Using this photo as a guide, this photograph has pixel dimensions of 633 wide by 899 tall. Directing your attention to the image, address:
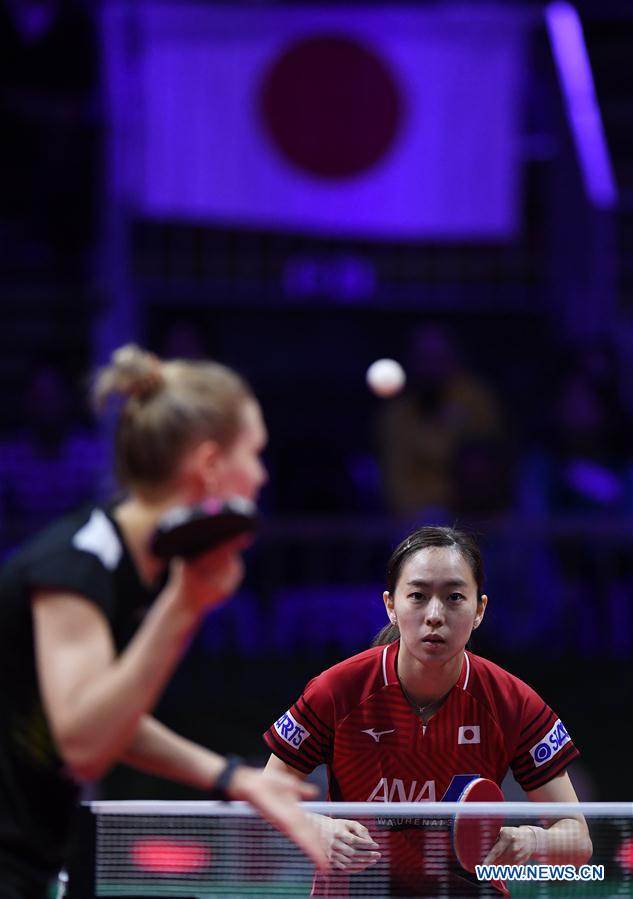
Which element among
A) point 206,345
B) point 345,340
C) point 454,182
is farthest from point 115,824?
point 345,340

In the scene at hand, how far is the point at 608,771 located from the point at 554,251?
5.58 meters

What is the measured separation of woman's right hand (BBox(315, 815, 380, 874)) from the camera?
2842mm

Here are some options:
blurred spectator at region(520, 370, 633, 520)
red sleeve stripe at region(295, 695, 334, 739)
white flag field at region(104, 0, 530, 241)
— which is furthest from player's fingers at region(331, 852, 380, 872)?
white flag field at region(104, 0, 530, 241)

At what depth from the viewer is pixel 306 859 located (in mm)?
2998

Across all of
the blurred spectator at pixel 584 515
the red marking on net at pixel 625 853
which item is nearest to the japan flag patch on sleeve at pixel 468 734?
the red marking on net at pixel 625 853

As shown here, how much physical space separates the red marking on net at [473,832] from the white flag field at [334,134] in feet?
22.7

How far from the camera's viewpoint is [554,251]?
11211 millimetres

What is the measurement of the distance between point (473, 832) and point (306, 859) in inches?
14.5

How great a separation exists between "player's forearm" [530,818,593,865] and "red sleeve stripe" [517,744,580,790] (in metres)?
0.18

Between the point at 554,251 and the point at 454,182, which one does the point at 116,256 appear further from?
the point at 554,251

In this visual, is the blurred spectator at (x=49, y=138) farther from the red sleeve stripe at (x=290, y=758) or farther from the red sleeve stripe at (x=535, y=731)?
the red sleeve stripe at (x=535, y=731)

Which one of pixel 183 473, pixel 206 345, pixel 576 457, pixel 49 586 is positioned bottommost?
pixel 49 586

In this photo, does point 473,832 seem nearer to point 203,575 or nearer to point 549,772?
point 549,772

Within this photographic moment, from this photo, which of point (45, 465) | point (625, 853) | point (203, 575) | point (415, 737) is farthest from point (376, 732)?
point (45, 465)
